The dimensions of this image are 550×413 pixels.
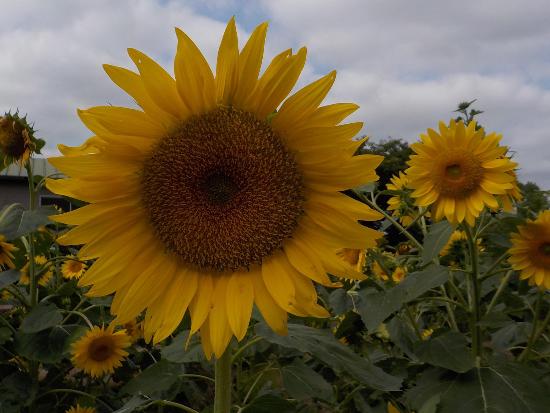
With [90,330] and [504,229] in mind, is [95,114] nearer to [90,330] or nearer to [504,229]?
[504,229]

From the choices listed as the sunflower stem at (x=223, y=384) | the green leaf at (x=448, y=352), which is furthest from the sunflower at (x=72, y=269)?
the sunflower stem at (x=223, y=384)

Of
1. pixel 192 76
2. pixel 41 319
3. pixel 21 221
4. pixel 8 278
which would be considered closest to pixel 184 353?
pixel 192 76

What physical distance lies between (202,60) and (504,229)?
172 centimetres

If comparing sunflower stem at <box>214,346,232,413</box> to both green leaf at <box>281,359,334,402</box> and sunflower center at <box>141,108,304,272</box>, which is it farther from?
green leaf at <box>281,359,334,402</box>

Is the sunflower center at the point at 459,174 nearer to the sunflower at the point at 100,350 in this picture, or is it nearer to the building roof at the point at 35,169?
the building roof at the point at 35,169

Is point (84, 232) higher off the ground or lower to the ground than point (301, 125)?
lower

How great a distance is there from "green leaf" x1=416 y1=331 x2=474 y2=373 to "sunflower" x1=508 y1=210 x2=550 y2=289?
0.57m

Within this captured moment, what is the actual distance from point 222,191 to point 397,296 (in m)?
0.85

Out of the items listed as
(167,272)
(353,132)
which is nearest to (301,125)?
(353,132)

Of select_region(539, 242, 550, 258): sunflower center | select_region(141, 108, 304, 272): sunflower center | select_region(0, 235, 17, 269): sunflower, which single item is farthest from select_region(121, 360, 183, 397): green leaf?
select_region(0, 235, 17, 269): sunflower

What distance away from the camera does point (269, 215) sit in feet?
4.49

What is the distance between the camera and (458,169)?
264 centimetres

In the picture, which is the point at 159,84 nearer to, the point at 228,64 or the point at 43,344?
the point at 228,64

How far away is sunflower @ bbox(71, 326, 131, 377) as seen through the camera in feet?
9.84
